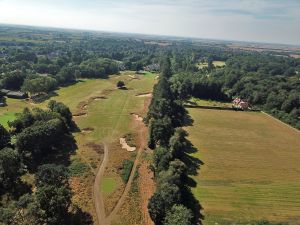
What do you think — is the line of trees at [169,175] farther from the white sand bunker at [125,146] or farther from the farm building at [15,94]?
the farm building at [15,94]

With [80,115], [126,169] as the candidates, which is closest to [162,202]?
[126,169]

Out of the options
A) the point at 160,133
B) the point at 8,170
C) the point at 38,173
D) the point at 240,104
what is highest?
the point at 38,173

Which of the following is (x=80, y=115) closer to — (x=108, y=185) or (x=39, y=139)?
(x=39, y=139)

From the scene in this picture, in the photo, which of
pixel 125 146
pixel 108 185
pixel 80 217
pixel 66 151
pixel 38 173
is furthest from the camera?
pixel 125 146

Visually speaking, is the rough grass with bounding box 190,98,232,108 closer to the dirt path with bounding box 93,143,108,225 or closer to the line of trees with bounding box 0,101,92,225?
the line of trees with bounding box 0,101,92,225

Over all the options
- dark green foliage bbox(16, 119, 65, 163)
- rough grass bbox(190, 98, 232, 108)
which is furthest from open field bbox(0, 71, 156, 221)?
rough grass bbox(190, 98, 232, 108)

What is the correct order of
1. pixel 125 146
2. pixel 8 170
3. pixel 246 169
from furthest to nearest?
pixel 125 146, pixel 246 169, pixel 8 170
